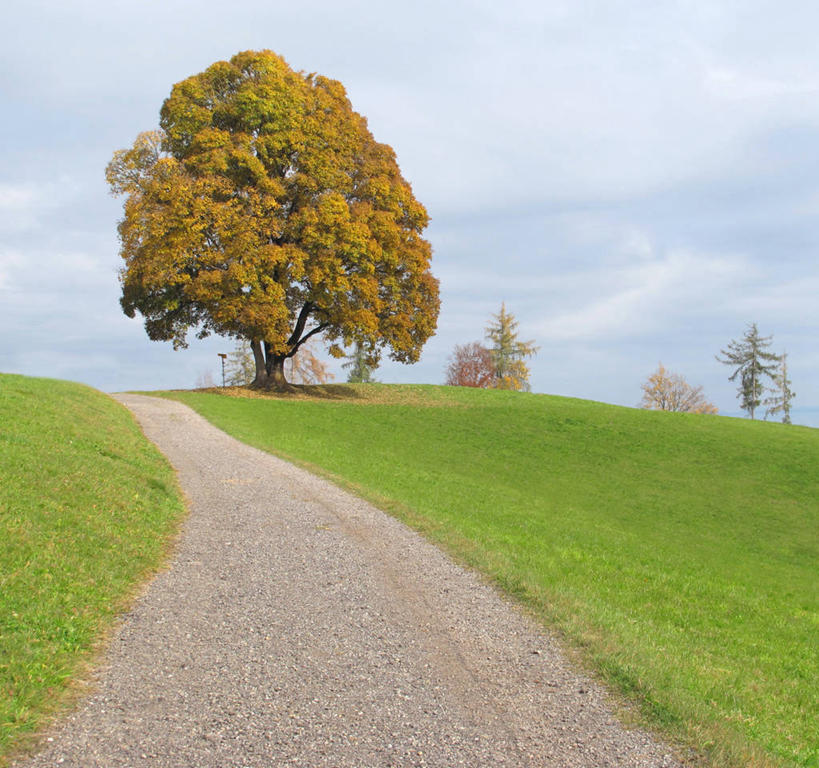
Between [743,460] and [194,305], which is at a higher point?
[194,305]

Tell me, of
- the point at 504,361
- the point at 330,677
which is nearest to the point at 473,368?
the point at 504,361

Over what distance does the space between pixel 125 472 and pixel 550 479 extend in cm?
1396

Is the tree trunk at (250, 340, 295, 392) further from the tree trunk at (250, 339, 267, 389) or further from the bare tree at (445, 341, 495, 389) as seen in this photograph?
the bare tree at (445, 341, 495, 389)

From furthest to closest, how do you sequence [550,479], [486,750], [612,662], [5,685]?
[550,479] < [612,662] < [5,685] < [486,750]

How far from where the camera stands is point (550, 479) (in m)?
21.5

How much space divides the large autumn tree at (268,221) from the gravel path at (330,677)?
74.1 ft

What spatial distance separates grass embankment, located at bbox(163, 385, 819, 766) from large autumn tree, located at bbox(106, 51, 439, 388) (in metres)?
4.52

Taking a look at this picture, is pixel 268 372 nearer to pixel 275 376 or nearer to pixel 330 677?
pixel 275 376

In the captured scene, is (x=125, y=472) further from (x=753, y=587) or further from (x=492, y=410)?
(x=492, y=410)

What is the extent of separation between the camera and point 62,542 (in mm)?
7797

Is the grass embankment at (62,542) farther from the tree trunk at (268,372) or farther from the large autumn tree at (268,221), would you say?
the tree trunk at (268,372)

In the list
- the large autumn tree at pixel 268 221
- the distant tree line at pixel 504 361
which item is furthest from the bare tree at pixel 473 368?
the large autumn tree at pixel 268 221

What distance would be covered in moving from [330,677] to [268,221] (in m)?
27.9

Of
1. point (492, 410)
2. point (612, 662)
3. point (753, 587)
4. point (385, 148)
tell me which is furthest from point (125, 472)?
point (385, 148)
